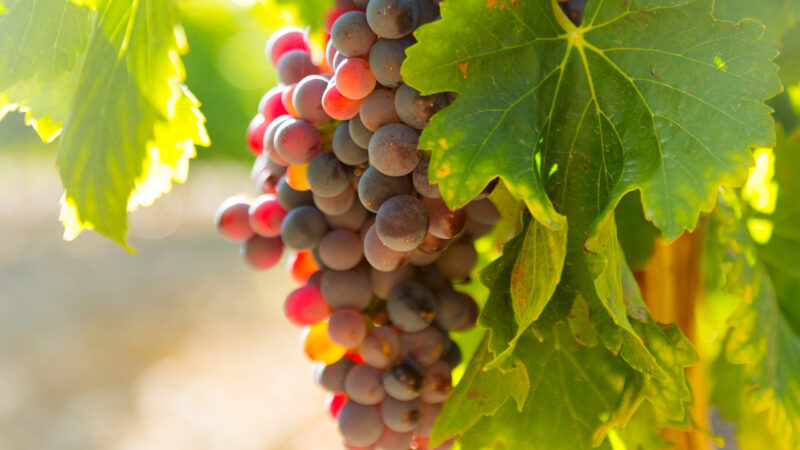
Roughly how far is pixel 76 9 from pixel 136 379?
2.92m

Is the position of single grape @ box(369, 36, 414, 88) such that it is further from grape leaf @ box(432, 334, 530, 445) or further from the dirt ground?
the dirt ground

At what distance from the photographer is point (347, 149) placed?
393mm

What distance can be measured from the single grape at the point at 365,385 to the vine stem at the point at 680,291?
0.21 metres

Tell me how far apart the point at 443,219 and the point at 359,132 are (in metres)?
0.07

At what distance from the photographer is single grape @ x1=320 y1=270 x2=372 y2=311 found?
44 centimetres

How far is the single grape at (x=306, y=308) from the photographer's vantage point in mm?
458

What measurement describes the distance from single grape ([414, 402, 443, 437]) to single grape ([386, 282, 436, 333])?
0.06 metres

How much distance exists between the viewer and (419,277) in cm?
46

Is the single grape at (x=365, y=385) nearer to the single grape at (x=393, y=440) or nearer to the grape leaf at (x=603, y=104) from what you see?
the single grape at (x=393, y=440)

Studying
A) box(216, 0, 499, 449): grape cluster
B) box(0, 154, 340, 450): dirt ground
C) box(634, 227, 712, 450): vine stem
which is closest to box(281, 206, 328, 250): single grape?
box(216, 0, 499, 449): grape cluster

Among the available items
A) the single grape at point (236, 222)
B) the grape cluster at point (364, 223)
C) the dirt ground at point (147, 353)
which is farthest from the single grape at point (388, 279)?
the dirt ground at point (147, 353)

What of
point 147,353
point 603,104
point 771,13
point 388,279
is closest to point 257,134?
point 388,279

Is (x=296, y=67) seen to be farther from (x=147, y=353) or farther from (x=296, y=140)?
(x=147, y=353)

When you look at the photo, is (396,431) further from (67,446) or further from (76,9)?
(67,446)
